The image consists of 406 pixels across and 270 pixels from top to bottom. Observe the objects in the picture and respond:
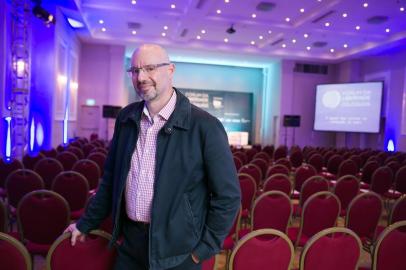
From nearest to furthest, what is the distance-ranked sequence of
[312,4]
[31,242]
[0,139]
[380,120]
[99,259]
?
[99,259], [31,242], [0,139], [312,4], [380,120]

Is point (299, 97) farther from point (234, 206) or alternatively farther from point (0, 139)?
point (234, 206)

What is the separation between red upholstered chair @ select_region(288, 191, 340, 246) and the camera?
12.0 feet

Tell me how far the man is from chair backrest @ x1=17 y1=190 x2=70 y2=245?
1633mm

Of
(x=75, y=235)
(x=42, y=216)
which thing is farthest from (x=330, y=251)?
(x=42, y=216)

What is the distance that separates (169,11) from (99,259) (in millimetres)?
10838

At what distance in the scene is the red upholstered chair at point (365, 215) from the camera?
12.1 feet

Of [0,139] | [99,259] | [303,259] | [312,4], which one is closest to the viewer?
[99,259]

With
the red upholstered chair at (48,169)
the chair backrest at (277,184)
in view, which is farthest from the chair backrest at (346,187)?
the red upholstered chair at (48,169)

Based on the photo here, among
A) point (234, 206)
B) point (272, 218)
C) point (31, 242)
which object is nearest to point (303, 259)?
point (234, 206)

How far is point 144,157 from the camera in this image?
1669 millimetres

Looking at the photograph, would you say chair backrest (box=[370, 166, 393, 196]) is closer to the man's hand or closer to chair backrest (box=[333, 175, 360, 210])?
chair backrest (box=[333, 175, 360, 210])

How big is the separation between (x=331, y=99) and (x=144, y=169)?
16404 mm

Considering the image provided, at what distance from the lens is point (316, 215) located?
3699 mm

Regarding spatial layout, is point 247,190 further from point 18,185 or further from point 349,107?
point 349,107
